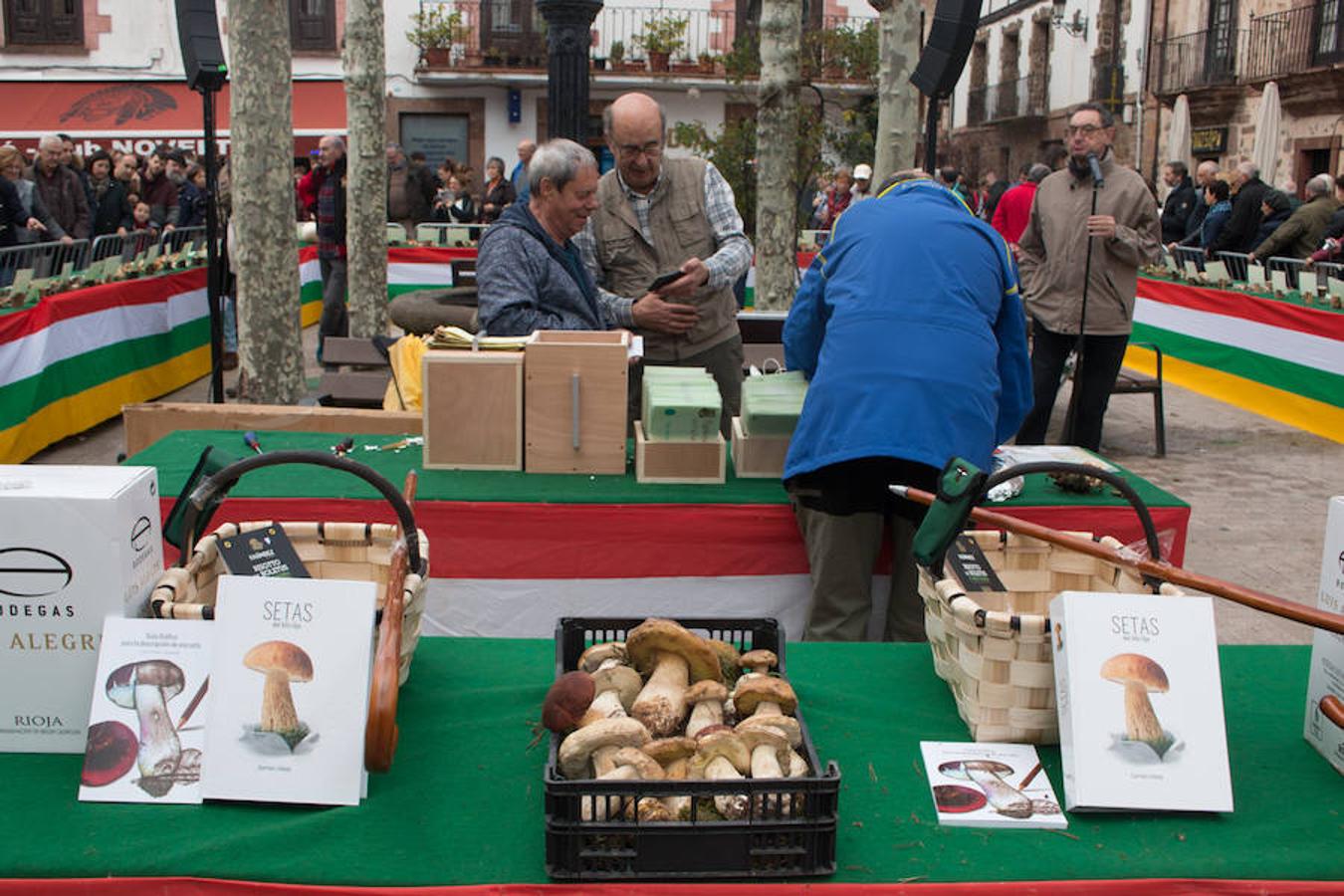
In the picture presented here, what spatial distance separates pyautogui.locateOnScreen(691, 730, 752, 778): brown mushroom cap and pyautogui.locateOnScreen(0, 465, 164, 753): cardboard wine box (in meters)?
0.85

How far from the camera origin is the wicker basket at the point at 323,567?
1881mm

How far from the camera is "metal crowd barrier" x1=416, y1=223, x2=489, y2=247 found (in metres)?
14.8

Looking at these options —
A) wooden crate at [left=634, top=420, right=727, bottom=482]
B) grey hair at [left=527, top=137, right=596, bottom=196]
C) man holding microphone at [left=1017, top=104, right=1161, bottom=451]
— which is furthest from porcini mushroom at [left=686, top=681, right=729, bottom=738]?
man holding microphone at [left=1017, top=104, right=1161, bottom=451]

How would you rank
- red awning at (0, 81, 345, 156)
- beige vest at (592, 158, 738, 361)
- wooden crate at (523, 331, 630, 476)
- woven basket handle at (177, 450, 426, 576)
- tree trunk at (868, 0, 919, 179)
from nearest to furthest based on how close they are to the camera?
woven basket handle at (177, 450, 426, 576), wooden crate at (523, 331, 630, 476), beige vest at (592, 158, 738, 361), tree trunk at (868, 0, 919, 179), red awning at (0, 81, 345, 156)

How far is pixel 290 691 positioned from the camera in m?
1.72

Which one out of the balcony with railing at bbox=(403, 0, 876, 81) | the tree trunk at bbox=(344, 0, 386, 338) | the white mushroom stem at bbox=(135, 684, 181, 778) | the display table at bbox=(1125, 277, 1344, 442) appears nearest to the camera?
the white mushroom stem at bbox=(135, 684, 181, 778)

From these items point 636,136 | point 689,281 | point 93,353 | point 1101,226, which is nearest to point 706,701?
point 689,281

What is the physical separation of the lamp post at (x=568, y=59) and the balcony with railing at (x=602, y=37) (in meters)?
18.5

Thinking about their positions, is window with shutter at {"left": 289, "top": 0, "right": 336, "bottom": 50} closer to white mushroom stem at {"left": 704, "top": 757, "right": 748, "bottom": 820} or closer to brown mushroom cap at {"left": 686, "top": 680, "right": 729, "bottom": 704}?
brown mushroom cap at {"left": 686, "top": 680, "right": 729, "bottom": 704}

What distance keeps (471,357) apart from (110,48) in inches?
1003

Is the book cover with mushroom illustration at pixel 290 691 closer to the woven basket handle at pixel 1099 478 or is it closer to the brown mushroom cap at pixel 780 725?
the brown mushroom cap at pixel 780 725

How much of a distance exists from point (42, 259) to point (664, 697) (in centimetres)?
836

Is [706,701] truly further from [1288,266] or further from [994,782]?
[1288,266]

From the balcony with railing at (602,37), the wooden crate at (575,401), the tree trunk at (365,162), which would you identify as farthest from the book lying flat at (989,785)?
the balcony with railing at (602,37)
